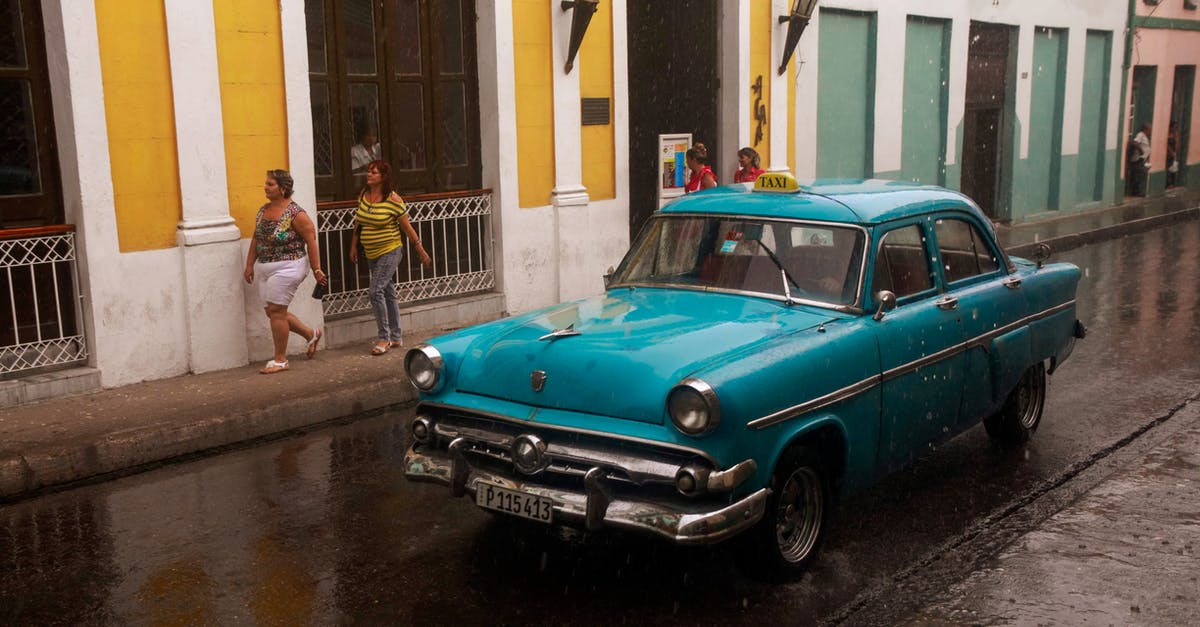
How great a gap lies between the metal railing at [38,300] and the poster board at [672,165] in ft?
21.9

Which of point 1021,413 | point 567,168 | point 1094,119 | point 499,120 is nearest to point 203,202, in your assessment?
point 499,120

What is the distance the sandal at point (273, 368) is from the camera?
9047 millimetres

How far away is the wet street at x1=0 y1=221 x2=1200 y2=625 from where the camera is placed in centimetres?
486

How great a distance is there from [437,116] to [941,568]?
757cm

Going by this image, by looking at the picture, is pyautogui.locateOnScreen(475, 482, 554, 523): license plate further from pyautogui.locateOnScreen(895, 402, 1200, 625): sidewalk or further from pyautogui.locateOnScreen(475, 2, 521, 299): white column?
pyautogui.locateOnScreen(475, 2, 521, 299): white column

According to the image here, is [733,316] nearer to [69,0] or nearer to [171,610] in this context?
[171,610]

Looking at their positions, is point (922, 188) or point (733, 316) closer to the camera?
point (733, 316)

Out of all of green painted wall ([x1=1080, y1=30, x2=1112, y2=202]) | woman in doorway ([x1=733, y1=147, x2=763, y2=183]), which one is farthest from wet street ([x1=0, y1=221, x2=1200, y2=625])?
green painted wall ([x1=1080, y1=30, x2=1112, y2=202])

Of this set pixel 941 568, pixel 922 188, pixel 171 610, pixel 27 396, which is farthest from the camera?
pixel 27 396

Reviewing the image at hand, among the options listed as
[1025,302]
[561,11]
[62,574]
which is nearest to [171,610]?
[62,574]

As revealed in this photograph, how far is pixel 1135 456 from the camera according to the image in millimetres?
6930

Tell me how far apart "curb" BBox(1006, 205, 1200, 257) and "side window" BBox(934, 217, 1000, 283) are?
1018cm

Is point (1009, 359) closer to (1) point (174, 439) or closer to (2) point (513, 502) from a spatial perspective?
(2) point (513, 502)

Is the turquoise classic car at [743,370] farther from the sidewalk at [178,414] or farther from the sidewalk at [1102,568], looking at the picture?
the sidewalk at [178,414]
